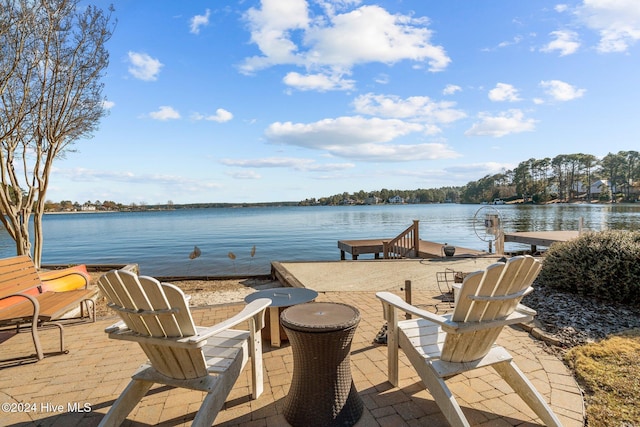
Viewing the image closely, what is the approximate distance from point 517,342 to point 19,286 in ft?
17.2

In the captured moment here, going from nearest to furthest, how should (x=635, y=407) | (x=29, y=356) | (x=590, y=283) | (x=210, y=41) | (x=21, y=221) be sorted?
(x=635, y=407)
(x=29, y=356)
(x=590, y=283)
(x=21, y=221)
(x=210, y=41)

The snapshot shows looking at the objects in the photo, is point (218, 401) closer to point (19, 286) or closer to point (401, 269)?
point (19, 286)

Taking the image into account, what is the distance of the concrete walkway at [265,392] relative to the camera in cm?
201

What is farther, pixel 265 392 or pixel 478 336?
pixel 265 392

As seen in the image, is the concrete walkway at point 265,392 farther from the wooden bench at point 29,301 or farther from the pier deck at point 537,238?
the pier deck at point 537,238

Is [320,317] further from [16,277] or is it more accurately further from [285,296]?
[16,277]

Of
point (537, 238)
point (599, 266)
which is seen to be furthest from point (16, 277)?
point (537, 238)

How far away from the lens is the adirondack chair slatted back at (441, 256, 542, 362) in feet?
5.41

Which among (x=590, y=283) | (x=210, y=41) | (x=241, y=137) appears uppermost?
(x=210, y=41)

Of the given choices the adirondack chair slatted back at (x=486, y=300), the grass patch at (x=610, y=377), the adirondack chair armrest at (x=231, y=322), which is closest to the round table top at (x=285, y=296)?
the adirondack chair armrest at (x=231, y=322)

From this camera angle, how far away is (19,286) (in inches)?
141

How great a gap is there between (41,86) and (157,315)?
6.87 m

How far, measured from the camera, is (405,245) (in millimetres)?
10672

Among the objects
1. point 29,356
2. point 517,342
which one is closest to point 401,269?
point 517,342
